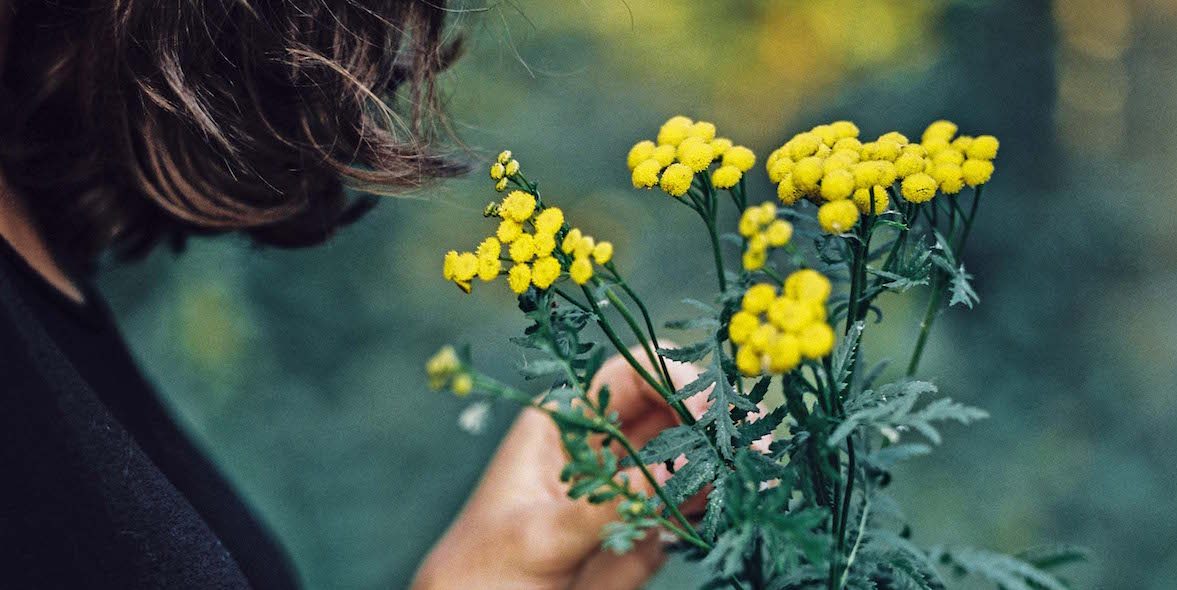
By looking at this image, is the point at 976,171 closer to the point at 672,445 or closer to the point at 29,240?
the point at 672,445

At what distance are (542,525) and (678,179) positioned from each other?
46 cm

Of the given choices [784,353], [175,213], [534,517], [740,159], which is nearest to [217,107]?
[175,213]

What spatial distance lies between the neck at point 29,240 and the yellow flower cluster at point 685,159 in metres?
0.68

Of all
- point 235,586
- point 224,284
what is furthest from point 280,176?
point 224,284

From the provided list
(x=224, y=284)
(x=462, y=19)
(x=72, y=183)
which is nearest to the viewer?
(x=462, y=19)

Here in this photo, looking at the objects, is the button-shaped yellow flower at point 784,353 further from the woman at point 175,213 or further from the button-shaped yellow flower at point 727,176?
the woman at point 175,213

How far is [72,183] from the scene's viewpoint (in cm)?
107

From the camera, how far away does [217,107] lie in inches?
35.3

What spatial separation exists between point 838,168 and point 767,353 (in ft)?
0.40

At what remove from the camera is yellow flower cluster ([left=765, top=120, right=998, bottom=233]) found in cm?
46

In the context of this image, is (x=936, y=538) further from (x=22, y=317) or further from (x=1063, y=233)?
(x=22, y=317)

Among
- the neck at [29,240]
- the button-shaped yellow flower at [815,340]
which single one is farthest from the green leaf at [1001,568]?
the neck at [29,240]

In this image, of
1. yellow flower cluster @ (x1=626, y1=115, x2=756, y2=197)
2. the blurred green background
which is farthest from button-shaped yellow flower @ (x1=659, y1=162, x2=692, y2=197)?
the blurred green background

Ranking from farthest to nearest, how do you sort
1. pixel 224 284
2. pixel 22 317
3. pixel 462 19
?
1. pixel 224 284
2. pixel 462 19
3. pixel 22 317
